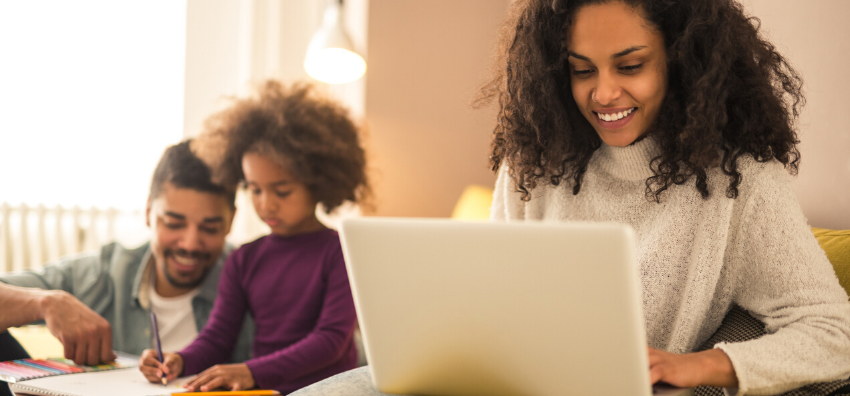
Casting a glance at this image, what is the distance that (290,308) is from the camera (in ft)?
4.53

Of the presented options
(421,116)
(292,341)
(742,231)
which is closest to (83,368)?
(292,341)

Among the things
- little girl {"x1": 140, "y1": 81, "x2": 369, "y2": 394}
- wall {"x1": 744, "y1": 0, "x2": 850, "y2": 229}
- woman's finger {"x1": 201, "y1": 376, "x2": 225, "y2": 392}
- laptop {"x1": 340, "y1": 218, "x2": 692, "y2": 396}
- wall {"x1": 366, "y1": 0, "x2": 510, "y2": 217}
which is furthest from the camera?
wall {"x1": 366, "y1": 0, "x2": 510, "y2": 217}

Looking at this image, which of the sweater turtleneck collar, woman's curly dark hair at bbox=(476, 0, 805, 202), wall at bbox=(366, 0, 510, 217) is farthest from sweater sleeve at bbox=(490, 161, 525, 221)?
wall at bbox=(366, 0, 510, 217)

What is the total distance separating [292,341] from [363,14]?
4.95 ft

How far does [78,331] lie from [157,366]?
0.19 meters

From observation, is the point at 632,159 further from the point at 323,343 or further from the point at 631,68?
the point at 323,343

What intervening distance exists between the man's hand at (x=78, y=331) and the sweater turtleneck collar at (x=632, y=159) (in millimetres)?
1001

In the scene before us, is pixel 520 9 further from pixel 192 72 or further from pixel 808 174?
pixel 192 72

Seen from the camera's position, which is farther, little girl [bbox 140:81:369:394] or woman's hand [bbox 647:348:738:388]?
little girl [bbox 140:81:369:394]

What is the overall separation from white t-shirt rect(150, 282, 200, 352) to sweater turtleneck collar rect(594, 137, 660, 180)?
3.63 ft

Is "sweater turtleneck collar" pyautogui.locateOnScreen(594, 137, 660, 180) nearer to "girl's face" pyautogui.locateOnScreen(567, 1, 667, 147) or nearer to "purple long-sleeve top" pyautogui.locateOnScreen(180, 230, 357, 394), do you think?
"girl's face" pyautogui.locateOnScreen(567, 1, 667, 147)

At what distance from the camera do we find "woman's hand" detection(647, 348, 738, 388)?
65 cm

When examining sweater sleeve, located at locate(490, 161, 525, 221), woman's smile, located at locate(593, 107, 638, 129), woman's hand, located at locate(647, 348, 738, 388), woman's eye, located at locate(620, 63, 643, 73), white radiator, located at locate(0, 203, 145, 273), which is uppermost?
woman's eye, located at locate(620, 63, 643, 73)

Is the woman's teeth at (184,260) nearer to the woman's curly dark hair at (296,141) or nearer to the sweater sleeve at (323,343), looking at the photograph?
the woman's curly dark hair at (296,141)
